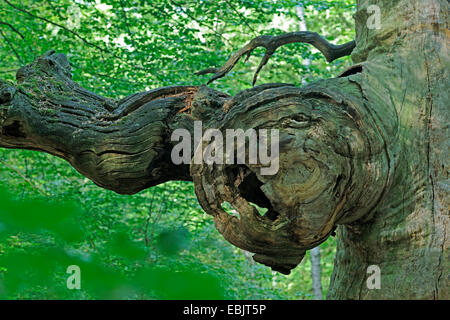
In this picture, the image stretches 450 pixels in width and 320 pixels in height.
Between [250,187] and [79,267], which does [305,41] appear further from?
Result: [79,267]

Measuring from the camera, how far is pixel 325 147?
88.4 inches

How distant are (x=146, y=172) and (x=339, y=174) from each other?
3.52 feet

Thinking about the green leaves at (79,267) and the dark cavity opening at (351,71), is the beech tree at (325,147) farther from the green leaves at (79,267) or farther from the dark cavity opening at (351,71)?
the green leaves at (79,267)

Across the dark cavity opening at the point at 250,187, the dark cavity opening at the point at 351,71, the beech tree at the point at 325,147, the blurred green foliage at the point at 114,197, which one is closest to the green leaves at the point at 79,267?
the blurred green foliage at the point at 114,197

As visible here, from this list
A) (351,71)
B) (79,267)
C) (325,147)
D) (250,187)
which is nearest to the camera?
(325,147)

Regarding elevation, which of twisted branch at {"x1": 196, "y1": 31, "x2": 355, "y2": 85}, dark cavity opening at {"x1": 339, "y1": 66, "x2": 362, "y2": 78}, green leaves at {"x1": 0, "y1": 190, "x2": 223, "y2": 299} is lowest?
green leaves at {"x1": 0, "y1": 190, "x2": 223, "y2": 299}

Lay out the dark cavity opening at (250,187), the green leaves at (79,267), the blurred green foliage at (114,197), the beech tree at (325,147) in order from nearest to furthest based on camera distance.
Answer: the beech tree at (325,147) → the dark cavity opening at (250,187) → the green leaves at (79,267) → the blurred green foliage at (114,197)

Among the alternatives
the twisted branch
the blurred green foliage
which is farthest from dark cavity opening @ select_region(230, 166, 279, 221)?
the blurred green foliage

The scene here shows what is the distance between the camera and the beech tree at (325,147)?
2.26 metres

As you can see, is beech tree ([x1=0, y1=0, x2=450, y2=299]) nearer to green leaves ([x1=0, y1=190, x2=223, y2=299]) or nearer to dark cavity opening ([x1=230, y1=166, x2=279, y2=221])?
dark cavity opening ([x1=230, y1=166, x2=279, y2=221])

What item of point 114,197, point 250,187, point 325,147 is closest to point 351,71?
point 325,147

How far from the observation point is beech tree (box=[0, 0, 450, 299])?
2.26 m

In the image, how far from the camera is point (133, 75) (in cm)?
724
